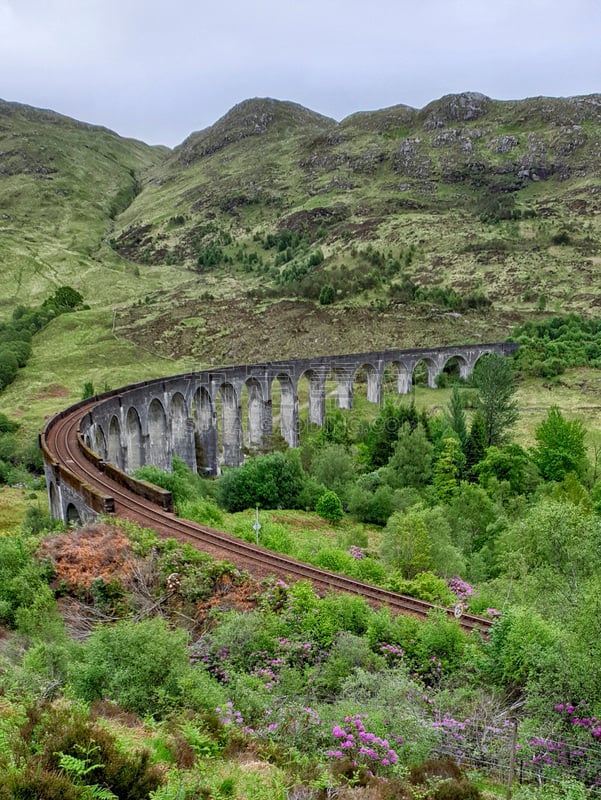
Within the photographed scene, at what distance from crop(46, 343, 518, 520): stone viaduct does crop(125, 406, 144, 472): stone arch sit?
0.23 ft

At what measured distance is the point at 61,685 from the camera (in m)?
9.12

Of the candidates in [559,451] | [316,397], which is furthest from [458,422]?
[316,397]

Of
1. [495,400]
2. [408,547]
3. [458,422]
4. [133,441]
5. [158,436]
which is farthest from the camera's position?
[158,436]

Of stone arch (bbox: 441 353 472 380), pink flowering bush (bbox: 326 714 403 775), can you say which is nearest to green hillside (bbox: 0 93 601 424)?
stone arch (bbox: 441 353 472 380)

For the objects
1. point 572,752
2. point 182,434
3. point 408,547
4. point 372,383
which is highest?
point 572,752

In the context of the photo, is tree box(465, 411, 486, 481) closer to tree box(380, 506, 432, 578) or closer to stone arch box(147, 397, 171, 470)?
tree box(380, 506, 432, 578)

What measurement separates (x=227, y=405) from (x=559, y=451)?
28349 millimetres

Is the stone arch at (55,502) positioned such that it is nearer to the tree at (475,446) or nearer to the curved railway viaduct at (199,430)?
the curved railway viaduct at (199,430)

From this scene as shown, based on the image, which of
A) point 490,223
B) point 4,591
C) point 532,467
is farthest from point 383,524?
point 490,223

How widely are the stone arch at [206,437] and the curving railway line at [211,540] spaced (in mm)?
22348

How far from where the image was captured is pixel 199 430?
51.8 meters

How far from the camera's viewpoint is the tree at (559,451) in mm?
37688

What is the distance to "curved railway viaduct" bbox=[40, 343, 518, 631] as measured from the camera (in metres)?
18.1

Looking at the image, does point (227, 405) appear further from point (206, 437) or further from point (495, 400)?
point (495, 400)
